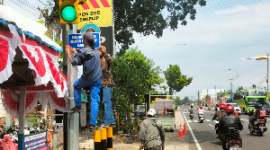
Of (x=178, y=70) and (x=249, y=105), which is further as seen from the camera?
(x=178, y=70)

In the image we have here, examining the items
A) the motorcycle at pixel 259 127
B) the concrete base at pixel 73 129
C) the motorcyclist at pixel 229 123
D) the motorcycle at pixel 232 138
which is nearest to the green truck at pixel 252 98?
the motorcycle at pixel 259 127

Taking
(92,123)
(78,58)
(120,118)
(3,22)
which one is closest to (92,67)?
(78,58)

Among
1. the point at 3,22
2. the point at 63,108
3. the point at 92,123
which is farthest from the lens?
the point at 63,108

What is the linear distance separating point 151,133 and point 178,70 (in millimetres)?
71262

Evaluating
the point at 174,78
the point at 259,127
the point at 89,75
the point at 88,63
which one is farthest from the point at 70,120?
the point at 174,78

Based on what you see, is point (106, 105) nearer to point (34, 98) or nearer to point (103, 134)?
point (103, 134)

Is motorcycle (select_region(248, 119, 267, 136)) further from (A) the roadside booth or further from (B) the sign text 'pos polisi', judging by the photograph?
(A) the roadside booth

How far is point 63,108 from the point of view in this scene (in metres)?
5.87

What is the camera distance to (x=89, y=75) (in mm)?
5082

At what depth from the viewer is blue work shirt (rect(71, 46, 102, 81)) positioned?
5055 mm

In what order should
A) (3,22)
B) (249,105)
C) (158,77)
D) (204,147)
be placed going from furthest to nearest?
(158,77) → (249,105) → (204,147) → (3,22)

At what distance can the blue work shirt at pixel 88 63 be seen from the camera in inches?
199

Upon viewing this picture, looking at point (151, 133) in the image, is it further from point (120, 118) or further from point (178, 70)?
point (178, 70)

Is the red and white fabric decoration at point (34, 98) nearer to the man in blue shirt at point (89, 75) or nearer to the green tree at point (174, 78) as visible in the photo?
the man in blue shirt at point (89, 75)
